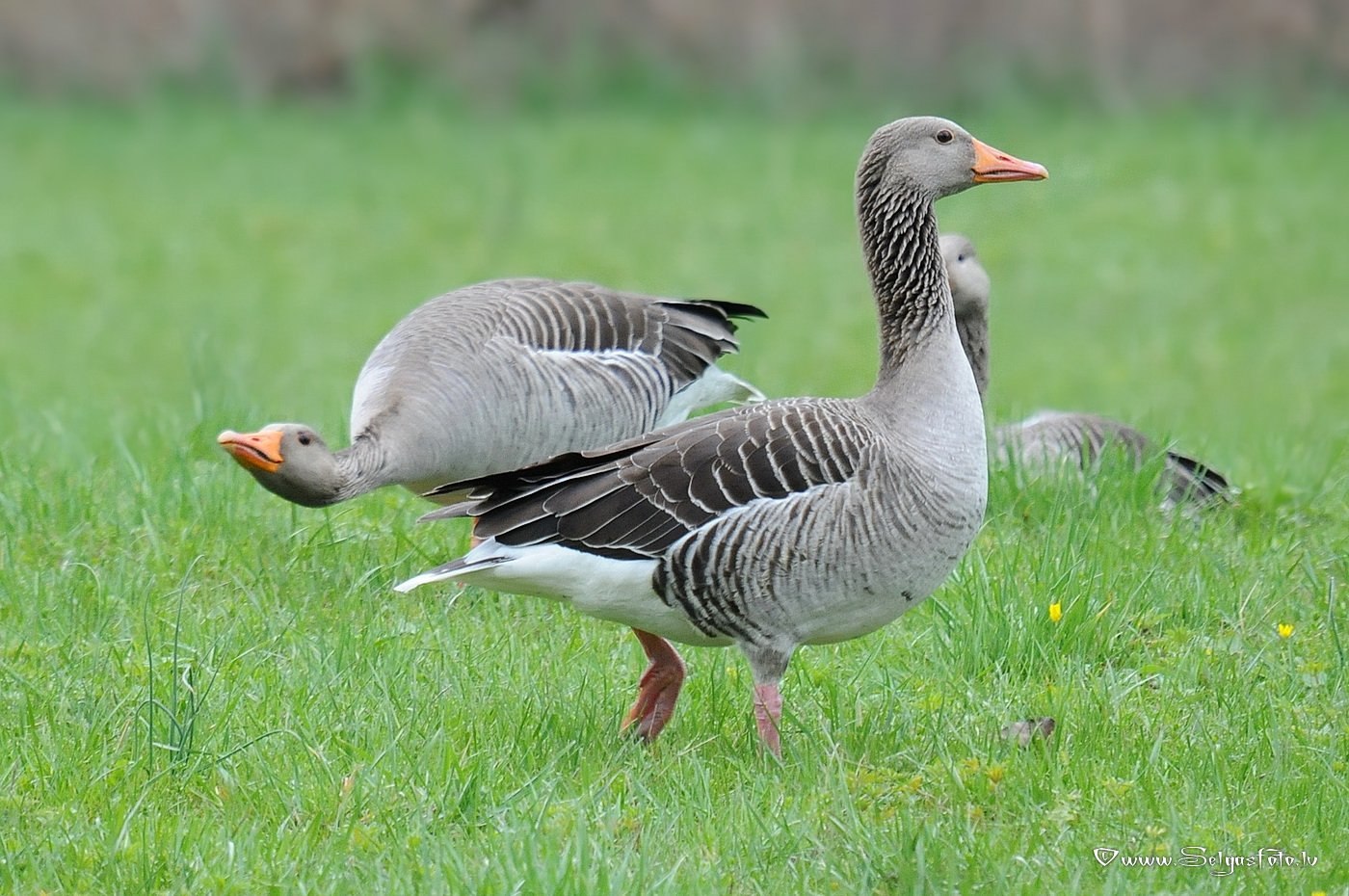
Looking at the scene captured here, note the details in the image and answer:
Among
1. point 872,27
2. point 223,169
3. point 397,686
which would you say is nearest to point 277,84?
point 223,169

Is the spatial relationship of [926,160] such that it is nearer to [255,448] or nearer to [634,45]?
[255,448]

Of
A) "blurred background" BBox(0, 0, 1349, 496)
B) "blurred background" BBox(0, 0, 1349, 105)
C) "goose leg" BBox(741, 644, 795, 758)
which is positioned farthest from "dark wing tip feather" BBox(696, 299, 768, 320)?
"blurred background" BBox(0, 0, 1349, 105)

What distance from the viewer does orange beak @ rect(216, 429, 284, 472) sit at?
5277 millimetres

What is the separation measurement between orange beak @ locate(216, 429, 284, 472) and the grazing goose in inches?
12.4

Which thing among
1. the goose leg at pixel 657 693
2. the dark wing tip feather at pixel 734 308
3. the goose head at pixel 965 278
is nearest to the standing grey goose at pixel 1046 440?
the goose head at pixel 965 278

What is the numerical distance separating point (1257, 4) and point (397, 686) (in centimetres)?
1938

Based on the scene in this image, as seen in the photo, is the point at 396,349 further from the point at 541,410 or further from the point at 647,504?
the point at 647,504

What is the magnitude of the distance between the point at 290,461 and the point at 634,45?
1768cm

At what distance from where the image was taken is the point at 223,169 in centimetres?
1950

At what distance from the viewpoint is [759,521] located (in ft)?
15.4

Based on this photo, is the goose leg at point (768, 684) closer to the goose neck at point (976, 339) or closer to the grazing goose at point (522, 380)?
the grazing goose at point (522, 380)

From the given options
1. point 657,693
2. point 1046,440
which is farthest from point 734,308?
point 657,693

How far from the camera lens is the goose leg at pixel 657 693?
15.9 feet

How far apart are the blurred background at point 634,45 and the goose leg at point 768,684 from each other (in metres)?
17.7
